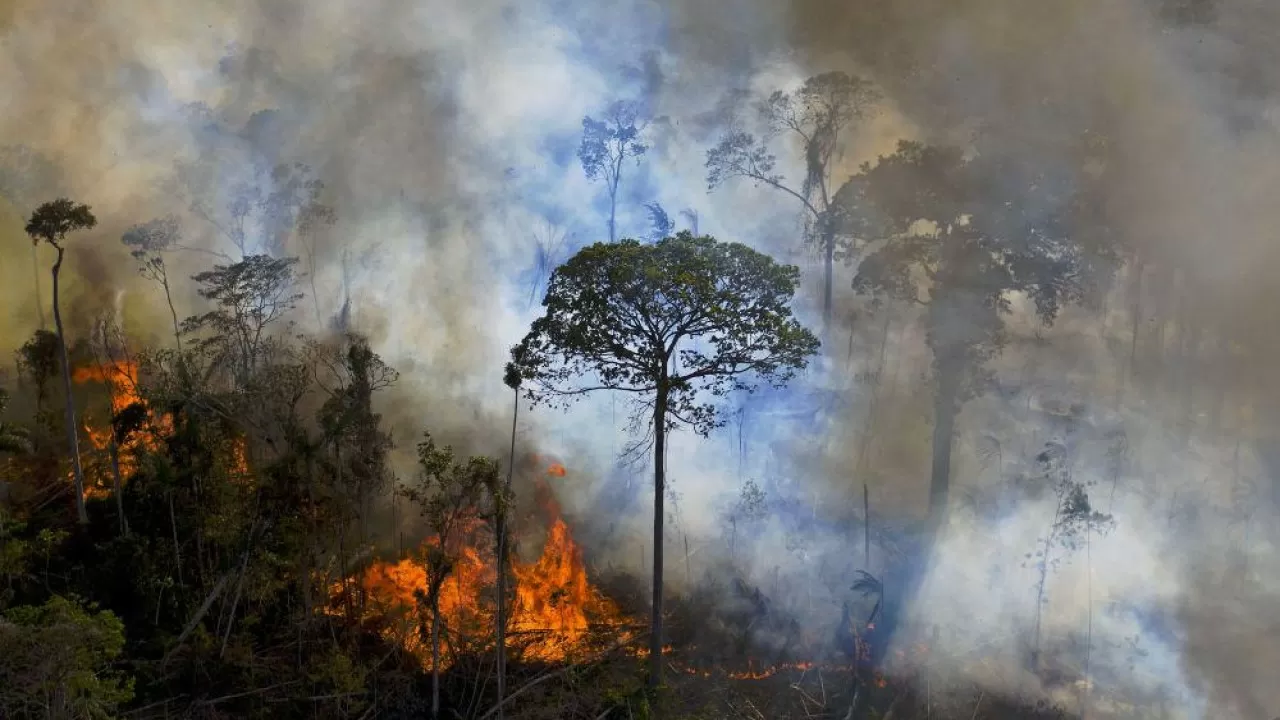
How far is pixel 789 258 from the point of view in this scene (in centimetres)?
3609

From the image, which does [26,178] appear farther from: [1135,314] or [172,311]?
[1135,314]

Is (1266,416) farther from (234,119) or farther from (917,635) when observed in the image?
(234,119)

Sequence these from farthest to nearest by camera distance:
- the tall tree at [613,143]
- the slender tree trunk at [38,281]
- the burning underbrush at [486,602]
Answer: the tall tree at [613,143], the slender tree trunk at [38,281], the burning underbrush at [486,602]

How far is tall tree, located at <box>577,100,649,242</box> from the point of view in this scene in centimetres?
3672

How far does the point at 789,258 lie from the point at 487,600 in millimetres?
18585

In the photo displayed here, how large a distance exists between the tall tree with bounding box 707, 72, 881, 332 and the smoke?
2.36ft

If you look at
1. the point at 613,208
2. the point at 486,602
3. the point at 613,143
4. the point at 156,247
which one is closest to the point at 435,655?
the point at 486,602

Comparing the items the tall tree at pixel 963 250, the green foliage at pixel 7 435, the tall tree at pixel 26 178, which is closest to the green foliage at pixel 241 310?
the green foliage at pixel 7 435

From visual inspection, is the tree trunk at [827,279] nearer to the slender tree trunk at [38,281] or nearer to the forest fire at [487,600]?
the forest fire at [487,600]

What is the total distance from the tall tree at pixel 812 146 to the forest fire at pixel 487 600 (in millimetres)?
14383

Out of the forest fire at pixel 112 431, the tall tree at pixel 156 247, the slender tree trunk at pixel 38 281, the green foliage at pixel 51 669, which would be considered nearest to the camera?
the green foliage at pixel 51 669

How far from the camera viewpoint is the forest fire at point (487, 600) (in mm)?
25016

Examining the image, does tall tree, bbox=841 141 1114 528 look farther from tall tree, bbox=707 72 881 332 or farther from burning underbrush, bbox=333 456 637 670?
burning underbrush, bbox=333 456 637 670

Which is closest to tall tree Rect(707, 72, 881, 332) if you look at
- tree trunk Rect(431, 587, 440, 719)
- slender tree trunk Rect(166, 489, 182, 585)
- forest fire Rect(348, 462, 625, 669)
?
forest fire Rect(348, 462, 625, 669)
